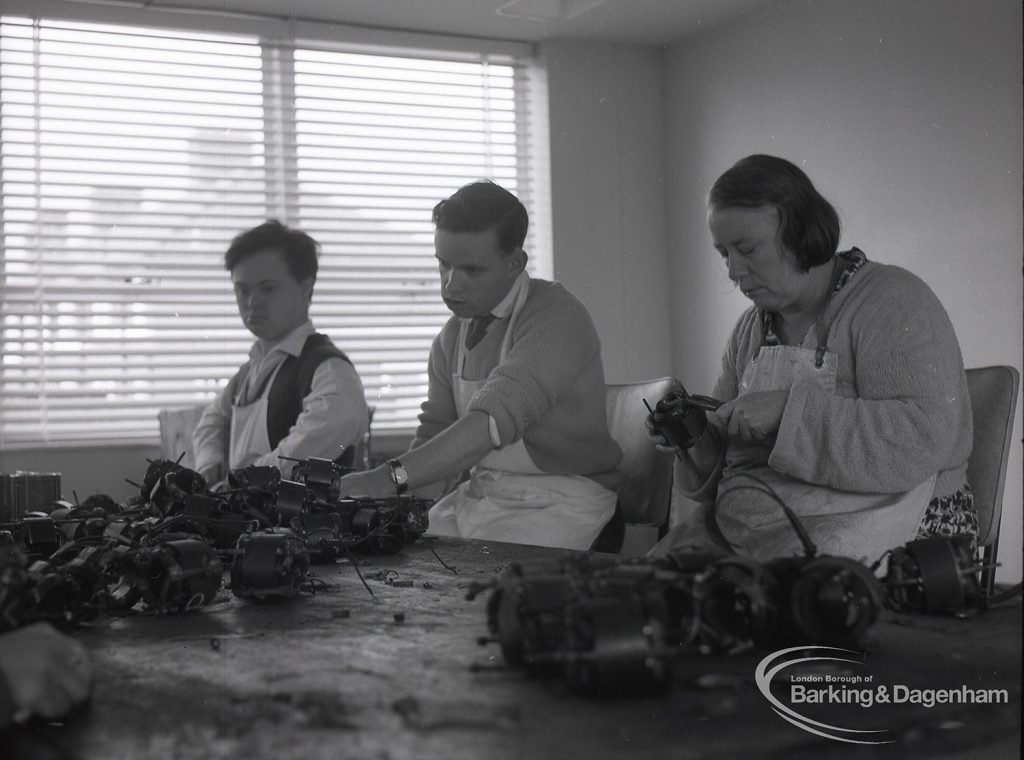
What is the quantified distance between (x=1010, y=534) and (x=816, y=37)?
139 centimetres

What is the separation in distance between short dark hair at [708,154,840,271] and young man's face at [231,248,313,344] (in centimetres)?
103

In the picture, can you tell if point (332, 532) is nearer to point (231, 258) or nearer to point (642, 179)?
point (231, 258)

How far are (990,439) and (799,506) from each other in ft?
0.82

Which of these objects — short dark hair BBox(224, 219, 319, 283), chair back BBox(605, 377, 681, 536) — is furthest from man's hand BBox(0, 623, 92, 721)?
short dark hair BBox(224, 219, 319, 283)

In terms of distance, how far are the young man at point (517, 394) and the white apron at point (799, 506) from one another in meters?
0.30

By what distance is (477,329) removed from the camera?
1.75 m

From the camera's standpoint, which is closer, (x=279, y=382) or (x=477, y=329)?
(x=477, y=329)

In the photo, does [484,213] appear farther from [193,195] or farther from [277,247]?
[193,195]

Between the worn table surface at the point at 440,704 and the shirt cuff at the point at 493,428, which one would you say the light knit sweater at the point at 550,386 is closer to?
the shirt cuff at the point at 493,428

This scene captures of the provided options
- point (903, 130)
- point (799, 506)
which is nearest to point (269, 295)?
point (799, 506)

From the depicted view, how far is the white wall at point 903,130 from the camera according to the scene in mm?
2271

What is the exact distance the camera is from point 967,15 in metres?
2.31

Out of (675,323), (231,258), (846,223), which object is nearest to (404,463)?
(231,258)

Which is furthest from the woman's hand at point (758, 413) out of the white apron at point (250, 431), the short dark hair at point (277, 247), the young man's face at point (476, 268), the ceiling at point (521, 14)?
the ceiling at point (521, 14)
